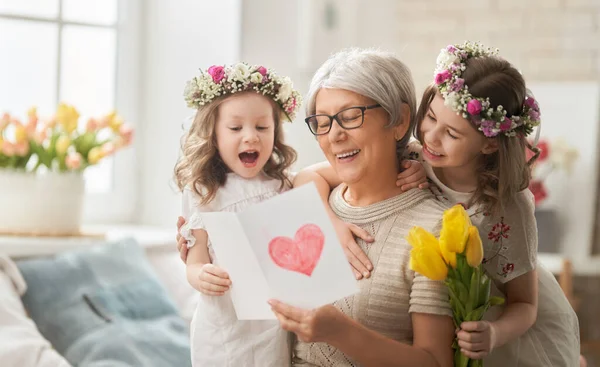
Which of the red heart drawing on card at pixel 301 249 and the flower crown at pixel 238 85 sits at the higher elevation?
the flower crown at pixel 238 85

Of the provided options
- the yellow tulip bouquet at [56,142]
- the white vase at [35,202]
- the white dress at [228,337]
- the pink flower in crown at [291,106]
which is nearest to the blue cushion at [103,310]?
the white vase at [35,202]

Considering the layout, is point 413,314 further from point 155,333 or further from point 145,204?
point 145,204

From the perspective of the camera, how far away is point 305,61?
13.7ft

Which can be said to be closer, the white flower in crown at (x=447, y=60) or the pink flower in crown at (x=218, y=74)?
the white flower in crown at (x=447, y=60)

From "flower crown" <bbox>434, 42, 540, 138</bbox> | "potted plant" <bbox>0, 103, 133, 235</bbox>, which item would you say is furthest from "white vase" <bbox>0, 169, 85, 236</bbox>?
"flower crown" <bbox>434, 42, 540, 138</bbox>

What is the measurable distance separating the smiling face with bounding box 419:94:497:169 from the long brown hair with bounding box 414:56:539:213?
35 millimetres

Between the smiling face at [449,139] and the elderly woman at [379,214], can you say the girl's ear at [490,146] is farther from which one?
the elderly woman at [379,214]

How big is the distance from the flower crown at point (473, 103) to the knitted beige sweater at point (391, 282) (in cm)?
20

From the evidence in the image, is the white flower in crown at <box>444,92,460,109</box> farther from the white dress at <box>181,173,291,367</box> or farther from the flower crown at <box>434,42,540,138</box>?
the white dress at <box>181,173,291,367</box>

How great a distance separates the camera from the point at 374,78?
1.69 metres

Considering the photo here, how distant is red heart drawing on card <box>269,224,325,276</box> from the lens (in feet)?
4.99

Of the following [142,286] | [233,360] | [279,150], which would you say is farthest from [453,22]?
[233,360]

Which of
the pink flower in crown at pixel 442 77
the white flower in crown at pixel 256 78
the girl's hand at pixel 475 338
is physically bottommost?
the girl's hand at pixel 475 338

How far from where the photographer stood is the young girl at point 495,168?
5.57 ft
